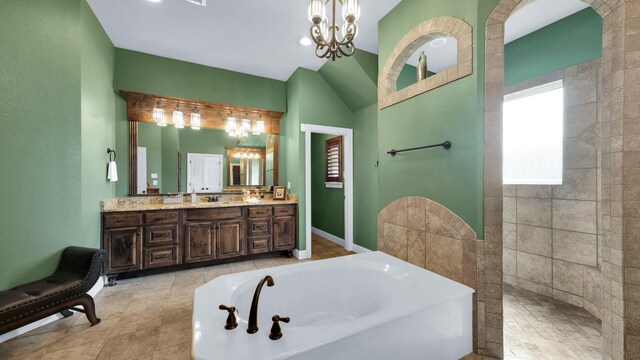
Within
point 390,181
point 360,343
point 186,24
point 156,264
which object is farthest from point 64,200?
Result: point 390,181

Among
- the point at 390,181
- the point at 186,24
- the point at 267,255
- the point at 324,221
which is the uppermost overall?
the point at 186,24

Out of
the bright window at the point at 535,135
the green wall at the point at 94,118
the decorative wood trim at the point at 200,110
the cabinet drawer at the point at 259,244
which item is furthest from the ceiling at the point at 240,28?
the cabinet drawer at the point at 259,244

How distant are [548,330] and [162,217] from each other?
13.2 ft

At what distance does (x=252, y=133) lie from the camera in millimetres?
4039

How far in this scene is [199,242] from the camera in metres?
3.20

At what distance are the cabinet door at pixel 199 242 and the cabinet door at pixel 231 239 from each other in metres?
0.09

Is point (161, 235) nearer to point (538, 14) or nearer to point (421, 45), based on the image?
point (421, 45)

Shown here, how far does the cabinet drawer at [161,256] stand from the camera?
9.68 ft

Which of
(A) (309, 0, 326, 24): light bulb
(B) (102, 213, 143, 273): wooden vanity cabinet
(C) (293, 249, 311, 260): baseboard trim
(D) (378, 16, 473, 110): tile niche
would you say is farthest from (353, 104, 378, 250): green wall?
(B) (102, 213, 143, 273): wooden vanity cabinet

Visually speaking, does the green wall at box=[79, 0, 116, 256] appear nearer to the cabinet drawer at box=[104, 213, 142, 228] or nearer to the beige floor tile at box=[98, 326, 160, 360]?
the cabinet drawer at box=[104, 213, 142, 228]

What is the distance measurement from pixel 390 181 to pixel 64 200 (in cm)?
302

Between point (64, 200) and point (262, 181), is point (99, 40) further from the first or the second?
point (262, 181)

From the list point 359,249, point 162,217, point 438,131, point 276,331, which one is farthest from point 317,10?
point 359,249

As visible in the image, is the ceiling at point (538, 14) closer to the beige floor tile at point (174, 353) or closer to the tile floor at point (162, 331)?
the tile floor at point (162, 331)
